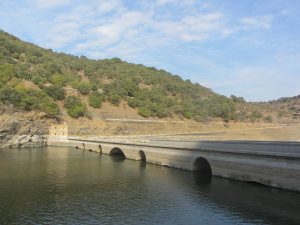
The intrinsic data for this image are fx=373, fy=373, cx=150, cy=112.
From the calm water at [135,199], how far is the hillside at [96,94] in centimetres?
5253

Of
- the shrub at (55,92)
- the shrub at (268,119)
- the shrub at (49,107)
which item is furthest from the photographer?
the shrub at (268,119)

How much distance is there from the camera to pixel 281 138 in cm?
11188

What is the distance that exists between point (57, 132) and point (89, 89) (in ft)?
104

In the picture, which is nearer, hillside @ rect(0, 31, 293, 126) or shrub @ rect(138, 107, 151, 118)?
hillside @ rect(0, 31, 293, 126)

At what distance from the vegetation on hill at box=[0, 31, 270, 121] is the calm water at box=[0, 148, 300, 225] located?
53.8 meters

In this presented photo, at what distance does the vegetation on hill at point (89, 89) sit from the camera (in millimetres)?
95812

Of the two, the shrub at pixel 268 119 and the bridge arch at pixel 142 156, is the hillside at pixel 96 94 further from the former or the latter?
the bridge arch at pixel 142 156

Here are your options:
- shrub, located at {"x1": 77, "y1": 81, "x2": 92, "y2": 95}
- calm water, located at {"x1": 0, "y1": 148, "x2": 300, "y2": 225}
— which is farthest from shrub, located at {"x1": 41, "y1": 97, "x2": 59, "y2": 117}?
calm water, located at {"x1": 0, "y1": 148, "x2": 300, "y2": 225}

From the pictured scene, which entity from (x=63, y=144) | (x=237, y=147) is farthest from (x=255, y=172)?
(x=63, y=144)

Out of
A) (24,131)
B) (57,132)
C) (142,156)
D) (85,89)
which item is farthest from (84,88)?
(142,156)

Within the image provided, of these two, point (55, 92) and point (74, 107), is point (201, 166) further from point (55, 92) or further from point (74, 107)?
point (55, 92)

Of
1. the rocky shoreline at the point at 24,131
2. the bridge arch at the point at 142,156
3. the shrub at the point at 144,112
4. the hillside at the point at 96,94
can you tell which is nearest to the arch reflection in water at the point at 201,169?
the bridge arch at the point at 142,156

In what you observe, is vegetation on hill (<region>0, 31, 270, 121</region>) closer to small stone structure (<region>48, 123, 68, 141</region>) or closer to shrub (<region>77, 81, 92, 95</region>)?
shrub (<region>77, 81, 92, 95</region>)

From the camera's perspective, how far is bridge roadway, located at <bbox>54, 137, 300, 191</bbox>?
31469 mm
